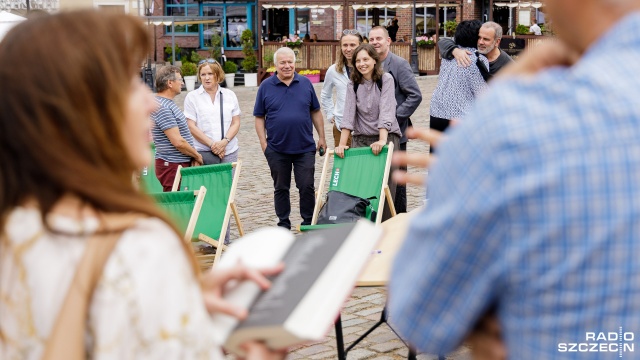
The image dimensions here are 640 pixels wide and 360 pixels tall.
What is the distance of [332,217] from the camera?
7.29 metres

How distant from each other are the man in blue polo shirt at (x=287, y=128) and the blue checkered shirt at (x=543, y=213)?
7490 mm

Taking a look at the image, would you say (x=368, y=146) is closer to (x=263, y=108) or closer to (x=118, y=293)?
(x=263, y=108)

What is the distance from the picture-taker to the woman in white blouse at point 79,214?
1.42 meters

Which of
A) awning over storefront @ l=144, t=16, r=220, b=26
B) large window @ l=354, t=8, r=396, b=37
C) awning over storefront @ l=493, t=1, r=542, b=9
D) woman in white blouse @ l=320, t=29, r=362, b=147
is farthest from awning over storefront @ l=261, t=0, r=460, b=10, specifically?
woman in white blouse @ l=320, t=29, r=362, b=147

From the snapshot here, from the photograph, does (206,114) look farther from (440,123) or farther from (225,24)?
(225,24)

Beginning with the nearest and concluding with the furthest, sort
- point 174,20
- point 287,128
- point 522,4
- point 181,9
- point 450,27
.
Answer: point 287,128 → point 174,20 → point 450,27 → point 522,4 → point 181,9

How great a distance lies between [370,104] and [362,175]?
0.75m

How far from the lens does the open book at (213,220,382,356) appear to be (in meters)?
1.49

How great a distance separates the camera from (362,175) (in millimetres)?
8039

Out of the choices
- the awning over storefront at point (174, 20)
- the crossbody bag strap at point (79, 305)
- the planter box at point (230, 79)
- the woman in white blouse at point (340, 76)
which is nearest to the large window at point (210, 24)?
the awning over storefront at point (174, 20)

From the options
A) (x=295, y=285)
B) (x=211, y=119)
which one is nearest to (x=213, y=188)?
(x=211, y=119)

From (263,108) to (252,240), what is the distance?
24.2 feet

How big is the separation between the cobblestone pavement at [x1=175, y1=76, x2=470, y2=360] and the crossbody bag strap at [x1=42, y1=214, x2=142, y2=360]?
13.4 feet

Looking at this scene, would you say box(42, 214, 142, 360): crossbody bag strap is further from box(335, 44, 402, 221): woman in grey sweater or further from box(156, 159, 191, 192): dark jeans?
box(156, 159, 191, 192): dark jeans
